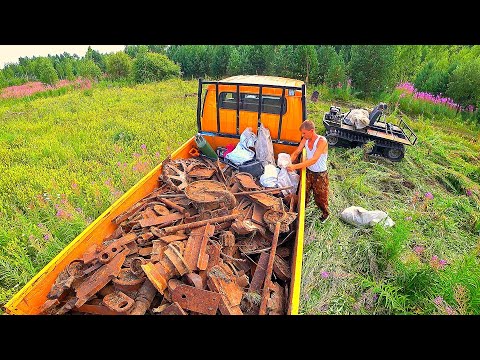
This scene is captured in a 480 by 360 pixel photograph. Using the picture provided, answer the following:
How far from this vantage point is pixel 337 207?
5148 millimetres

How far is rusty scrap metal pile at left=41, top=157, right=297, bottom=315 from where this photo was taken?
237 centimetres

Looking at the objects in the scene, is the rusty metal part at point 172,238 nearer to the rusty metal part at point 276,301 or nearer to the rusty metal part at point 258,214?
the rusty metal part at point 258,214

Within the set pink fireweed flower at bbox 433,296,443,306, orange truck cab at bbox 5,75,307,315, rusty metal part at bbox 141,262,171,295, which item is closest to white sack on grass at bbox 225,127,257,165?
orange truck cab at bbox 5,75,307,315

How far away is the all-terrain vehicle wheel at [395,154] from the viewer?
702 centimetres

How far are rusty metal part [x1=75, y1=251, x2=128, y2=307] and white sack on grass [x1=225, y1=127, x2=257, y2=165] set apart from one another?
2.36 metres

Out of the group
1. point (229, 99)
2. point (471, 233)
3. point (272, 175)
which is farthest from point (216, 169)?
point (471, 233)

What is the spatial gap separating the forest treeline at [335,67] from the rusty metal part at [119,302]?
1495 centimetres

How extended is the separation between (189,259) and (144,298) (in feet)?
1.67

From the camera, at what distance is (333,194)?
18.2 ft

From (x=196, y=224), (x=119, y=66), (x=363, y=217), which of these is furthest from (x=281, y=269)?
(x=119, y=66)

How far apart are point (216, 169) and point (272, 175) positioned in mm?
903

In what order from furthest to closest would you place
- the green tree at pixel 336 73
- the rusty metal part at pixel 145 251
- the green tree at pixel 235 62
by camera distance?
the green tree at pixel 235 62, the green tree at pixel 336 73, the rusty metal part at pixel 145 251

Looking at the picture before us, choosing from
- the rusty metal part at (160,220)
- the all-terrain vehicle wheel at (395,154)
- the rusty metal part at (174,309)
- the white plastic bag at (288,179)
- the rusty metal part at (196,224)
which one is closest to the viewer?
the rusty metal part at (174,309)

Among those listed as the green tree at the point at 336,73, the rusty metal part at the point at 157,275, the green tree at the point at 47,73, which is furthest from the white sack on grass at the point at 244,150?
the green tree at the point at 47,73
